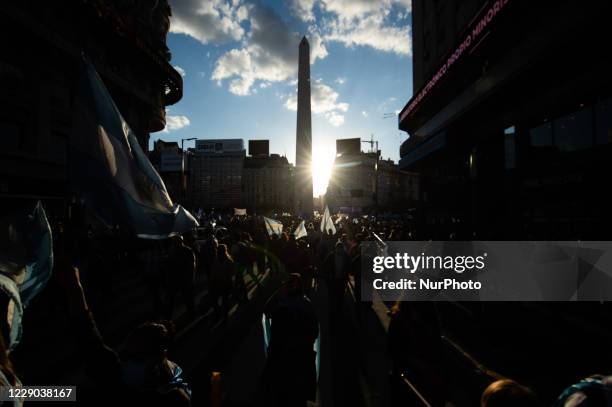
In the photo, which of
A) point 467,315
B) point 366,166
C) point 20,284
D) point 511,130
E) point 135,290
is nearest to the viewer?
point 20,284

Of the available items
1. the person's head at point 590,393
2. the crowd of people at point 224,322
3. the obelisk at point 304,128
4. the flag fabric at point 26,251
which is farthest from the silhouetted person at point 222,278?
the obelisk at point 304,128

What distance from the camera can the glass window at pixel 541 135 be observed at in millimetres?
13672

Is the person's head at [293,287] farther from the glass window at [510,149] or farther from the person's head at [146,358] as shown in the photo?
the glass window at [510,149]

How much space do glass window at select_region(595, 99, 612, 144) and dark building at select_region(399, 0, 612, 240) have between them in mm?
34

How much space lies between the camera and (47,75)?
1756 cm

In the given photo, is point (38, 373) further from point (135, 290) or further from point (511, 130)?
point (511, 130)

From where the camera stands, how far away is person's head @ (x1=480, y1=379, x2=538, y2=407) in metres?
1.44

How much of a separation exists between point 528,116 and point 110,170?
16010 millimetres

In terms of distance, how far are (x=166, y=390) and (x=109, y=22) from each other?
25543 millimetres

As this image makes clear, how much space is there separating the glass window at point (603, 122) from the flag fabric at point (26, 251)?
14865 mm

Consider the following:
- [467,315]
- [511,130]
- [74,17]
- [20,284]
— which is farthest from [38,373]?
[74,17]

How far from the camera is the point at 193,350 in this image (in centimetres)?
568

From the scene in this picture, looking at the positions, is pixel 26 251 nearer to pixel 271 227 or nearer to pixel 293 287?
pixel 293 287

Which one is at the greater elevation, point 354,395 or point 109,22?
point 109,22
